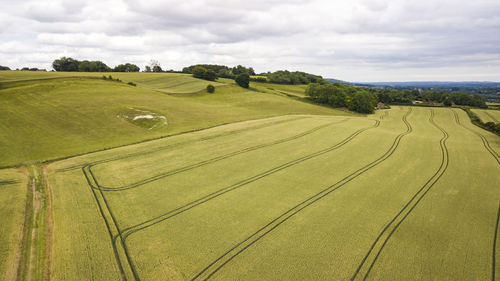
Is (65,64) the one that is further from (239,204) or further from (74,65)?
(239,204)

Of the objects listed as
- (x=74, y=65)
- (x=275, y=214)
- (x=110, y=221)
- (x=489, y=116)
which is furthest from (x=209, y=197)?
(x=74, y=65)

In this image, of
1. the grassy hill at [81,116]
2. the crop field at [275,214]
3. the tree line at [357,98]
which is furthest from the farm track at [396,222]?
the tree line at [357,98]

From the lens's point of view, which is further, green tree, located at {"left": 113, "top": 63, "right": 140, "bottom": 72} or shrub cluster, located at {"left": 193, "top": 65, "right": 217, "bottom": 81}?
green tree, located at {"left": 113, "top": 63, "right": 140, "bottom": 72}

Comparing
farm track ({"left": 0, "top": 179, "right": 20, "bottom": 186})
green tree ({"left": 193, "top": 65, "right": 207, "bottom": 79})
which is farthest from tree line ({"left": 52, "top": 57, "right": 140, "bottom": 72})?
farm track ({"left": 0, "top": 179, "right": 20, "bottom": 186})

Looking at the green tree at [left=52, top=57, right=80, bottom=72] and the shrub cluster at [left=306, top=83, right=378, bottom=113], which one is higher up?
the green tree at [left=52, top=57, right=80, bottom=72]

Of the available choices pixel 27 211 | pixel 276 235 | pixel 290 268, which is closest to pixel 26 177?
pixel 27 211

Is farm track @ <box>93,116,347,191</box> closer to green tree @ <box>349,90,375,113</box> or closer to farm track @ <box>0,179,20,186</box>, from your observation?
farm track @ <box>0,179,20,186</box>
